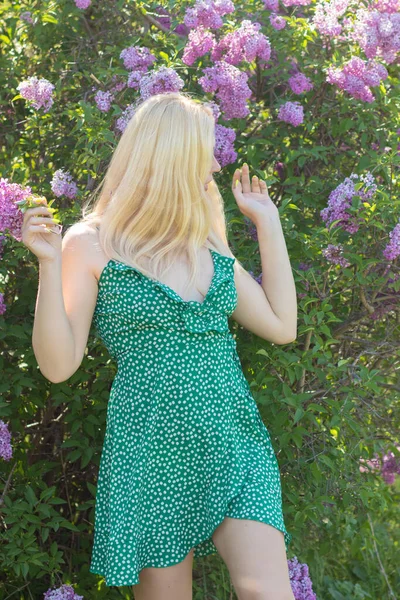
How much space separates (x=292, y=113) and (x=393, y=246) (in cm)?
66

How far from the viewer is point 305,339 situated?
10.2 ft

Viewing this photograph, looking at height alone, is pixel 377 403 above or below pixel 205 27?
below

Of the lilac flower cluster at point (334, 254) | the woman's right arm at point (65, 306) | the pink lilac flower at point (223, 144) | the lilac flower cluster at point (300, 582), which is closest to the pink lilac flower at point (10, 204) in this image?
the woman's right arm at point (65, 306)

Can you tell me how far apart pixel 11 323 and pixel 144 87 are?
93cm

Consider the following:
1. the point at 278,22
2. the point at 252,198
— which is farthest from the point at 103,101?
the point at 278,22

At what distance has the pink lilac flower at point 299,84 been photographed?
3363 mm

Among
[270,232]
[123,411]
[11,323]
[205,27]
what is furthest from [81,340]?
[205,27]

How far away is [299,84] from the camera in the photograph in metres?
3.37

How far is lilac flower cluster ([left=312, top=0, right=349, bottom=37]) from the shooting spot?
332 centimetres

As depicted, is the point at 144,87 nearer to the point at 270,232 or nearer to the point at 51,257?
the point at 270,232

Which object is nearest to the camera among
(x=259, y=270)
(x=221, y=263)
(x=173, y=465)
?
(x=173, y=465)

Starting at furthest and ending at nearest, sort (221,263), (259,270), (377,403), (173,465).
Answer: (377,403)
(259,270)
(221,263)
(173,465)

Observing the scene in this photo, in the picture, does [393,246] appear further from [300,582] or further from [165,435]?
[300,582]

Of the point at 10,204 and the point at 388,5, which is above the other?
the point at 388,5
